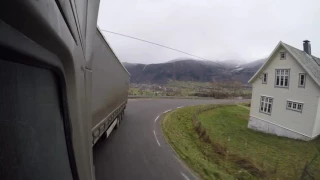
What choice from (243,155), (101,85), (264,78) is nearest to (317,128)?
(264,78)

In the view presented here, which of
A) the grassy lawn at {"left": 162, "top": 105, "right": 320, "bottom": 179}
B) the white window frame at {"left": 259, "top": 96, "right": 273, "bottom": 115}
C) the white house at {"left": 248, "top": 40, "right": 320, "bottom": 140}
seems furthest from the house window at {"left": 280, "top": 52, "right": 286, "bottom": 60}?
the grassy lawn at {"left": 162, "top": 105, "right": 320, "bottom": 179}

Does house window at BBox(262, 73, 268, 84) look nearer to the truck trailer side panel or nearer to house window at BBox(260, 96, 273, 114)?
house window at BBox(260, 96, 273, 114)

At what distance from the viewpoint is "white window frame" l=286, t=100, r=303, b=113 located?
17.5 metres

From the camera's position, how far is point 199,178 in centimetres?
718

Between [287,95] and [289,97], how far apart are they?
0.28m

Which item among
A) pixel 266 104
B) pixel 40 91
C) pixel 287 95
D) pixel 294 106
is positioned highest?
pixel 40 91

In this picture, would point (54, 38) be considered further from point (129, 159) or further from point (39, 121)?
point (129, 159)

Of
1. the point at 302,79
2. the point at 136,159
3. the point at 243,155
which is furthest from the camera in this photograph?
the point at 302,79

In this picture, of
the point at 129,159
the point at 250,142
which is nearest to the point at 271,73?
the point at 250,142

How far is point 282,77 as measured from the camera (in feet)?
64.0

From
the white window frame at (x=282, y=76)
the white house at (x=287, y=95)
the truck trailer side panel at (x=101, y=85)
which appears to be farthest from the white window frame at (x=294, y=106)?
the truck trailer side panel at (x=101, y=85)

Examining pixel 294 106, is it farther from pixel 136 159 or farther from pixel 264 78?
pixel 136 159

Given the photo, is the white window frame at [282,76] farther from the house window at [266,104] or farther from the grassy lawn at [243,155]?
the grassy lawn at [243,155]

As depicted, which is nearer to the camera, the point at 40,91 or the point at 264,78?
the point at 40,91
